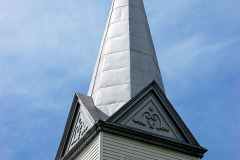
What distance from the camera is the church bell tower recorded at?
78.8 feet

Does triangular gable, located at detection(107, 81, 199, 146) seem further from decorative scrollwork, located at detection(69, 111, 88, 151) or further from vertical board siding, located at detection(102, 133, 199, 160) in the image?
decorative scrollwork, located at detection(69, 111, 88, 151)

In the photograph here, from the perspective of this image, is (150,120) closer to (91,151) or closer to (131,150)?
(131,150)

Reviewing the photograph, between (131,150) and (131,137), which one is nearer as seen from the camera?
(131,150)

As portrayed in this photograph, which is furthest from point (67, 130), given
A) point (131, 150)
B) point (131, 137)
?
point (131, 150)

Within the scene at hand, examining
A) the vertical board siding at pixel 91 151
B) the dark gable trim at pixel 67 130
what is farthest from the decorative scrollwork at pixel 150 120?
the dark gable trim at pixel 67 130

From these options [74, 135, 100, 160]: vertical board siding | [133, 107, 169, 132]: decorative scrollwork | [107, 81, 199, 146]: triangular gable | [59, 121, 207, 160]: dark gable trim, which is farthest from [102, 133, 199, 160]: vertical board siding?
[133, 107, 169, 132]: decorative scrollwork

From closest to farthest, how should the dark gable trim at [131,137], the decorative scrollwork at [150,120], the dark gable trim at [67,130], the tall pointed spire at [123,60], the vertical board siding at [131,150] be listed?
the vertical board siding at [131,150], the dark gable trim at [131,137], the decorative scrollwork at [150,120], the tall pointed spire at [123,60], the dark gable trim at [67,130]

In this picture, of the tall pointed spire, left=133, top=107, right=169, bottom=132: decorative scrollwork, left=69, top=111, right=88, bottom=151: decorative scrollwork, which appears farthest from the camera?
the tall pointed spire

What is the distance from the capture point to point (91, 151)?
78.7 feet

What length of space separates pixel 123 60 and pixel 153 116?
134 inches

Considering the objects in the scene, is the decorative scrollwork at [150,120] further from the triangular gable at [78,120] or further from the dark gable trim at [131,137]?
the triangular gable at [78,120]

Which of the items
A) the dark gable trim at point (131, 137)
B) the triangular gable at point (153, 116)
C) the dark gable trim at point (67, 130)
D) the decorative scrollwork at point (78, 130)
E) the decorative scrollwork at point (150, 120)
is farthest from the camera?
the dark gable trim at point (67, 130)

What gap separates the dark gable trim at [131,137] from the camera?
24.0 m

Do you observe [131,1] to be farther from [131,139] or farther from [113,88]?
[131,139]
